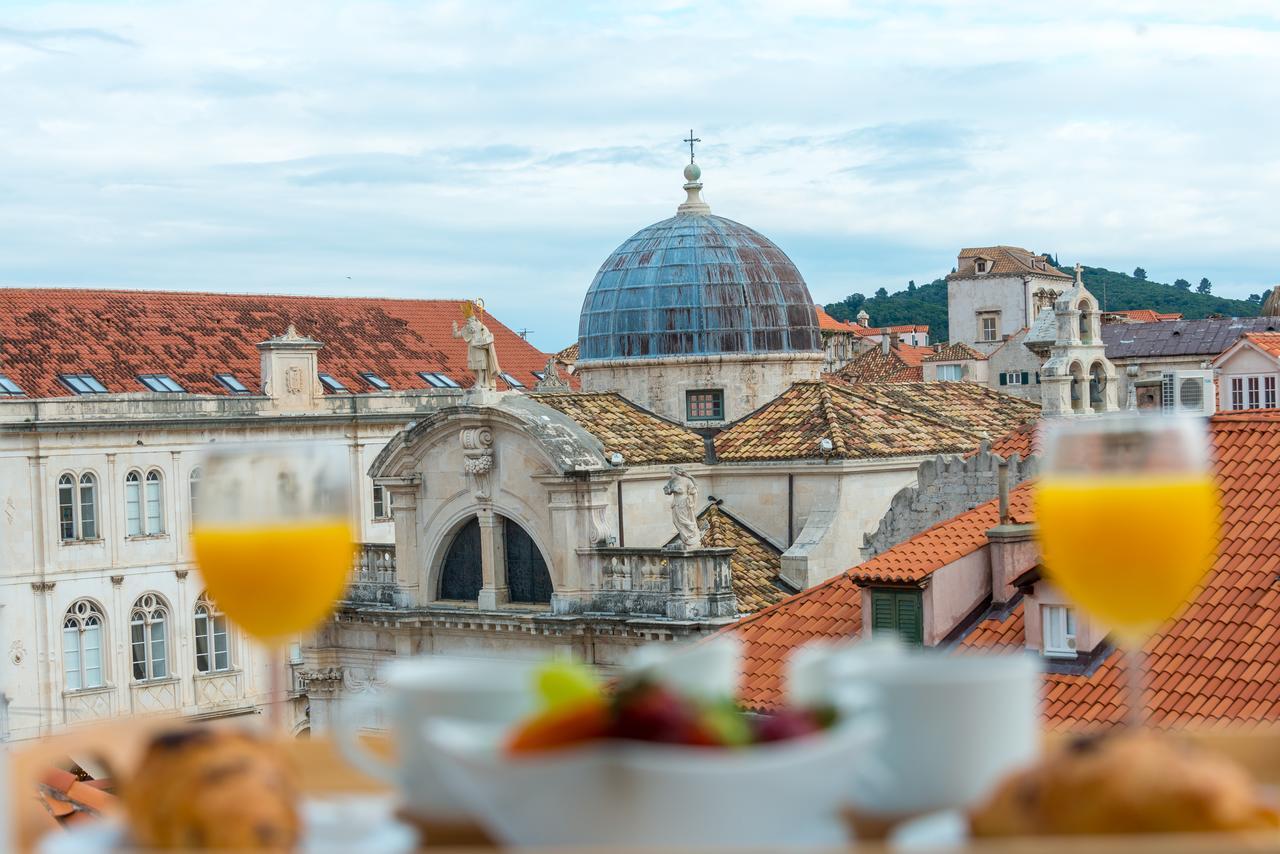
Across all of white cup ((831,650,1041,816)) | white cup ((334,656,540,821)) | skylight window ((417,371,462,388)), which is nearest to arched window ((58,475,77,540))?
skylight window ((417,371,462,388))

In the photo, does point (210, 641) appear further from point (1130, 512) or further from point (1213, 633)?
point (1130, 512)

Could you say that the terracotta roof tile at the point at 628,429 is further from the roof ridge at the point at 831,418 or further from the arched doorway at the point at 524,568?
the roof ridge at the point at 831,418

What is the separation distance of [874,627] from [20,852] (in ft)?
71.4

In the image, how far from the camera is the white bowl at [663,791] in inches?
122

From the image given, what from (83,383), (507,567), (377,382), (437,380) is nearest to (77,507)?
(83,383)

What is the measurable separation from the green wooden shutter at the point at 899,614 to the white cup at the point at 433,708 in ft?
69.2

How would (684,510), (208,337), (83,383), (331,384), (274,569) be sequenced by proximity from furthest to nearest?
(331,384) → (208,337) → (83,383) → (684,510) → (274,569)

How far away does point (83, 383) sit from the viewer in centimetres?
5769

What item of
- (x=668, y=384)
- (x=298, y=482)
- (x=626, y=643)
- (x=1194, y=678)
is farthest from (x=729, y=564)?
(x=298, y=482)

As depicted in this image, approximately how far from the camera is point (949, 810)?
359 cm

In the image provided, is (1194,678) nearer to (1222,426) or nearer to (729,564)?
(1222,426)

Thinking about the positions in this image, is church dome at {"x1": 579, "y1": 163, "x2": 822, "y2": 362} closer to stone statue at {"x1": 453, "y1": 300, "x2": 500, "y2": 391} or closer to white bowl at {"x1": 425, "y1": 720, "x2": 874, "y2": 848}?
stone statue at {"x1": 453, "y1": 300, "x2": 500, "y2": 391}

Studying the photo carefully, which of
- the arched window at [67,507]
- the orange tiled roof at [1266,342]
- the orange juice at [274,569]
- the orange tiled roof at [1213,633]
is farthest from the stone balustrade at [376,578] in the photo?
the orange juice at [274,569]

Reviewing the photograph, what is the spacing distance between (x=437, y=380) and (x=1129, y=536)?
213 ft
